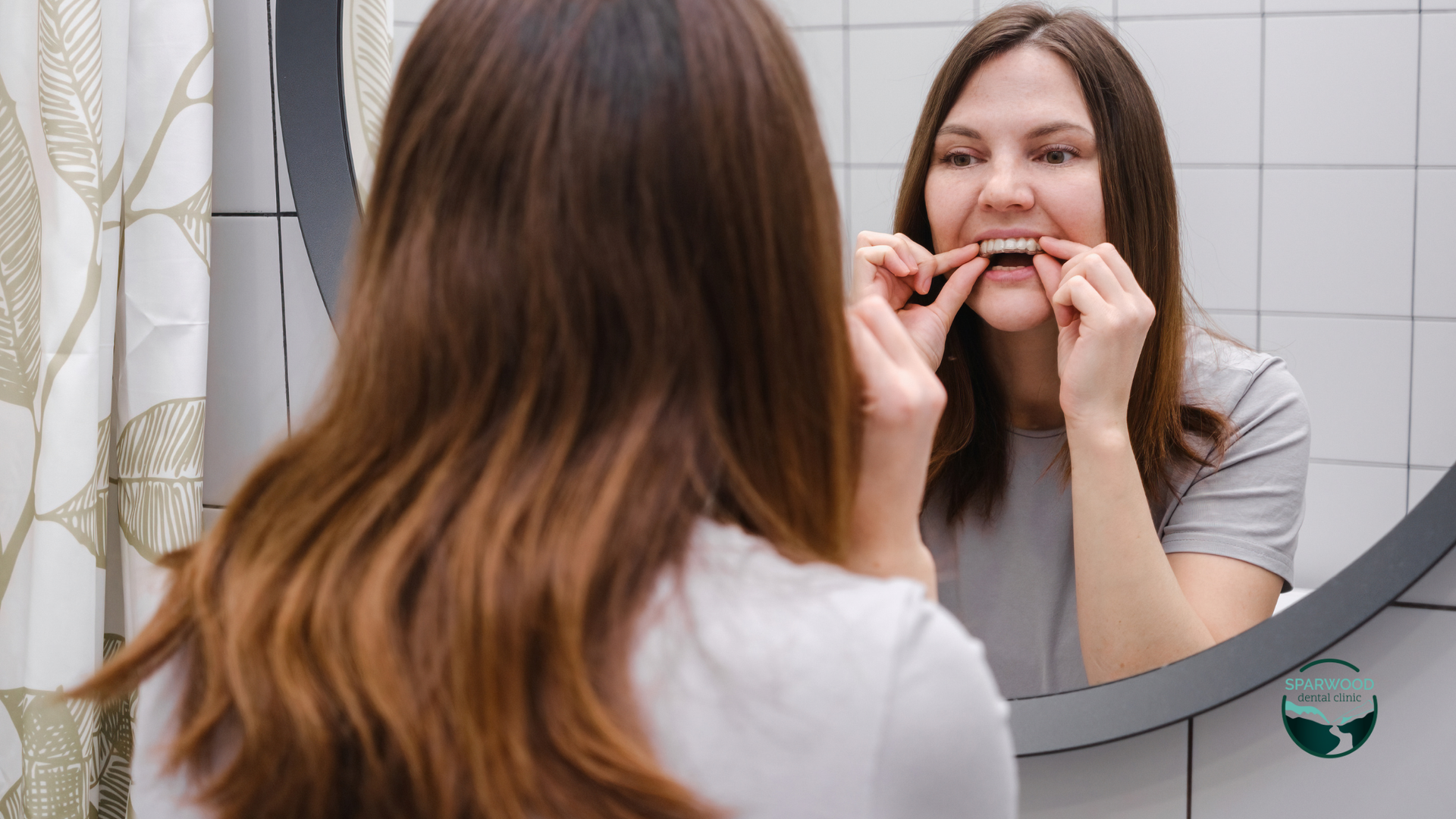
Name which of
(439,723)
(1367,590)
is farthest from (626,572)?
(1367,590)

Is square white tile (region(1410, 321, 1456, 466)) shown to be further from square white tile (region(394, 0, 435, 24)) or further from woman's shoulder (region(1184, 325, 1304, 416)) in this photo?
square white tile (region(394, 0, 435, 24))

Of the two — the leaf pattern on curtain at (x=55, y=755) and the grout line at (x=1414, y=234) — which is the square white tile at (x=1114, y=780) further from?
the leaf pattern on curtain at (x=55, y=755)

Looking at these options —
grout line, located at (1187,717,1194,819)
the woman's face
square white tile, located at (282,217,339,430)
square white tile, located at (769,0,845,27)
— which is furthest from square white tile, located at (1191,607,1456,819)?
square white tile, located at (282,217,339,430)

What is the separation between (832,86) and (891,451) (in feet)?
1.22

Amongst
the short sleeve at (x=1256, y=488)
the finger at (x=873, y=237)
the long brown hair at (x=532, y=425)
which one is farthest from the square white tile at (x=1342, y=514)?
the long brown hair at (x=532, y=425)

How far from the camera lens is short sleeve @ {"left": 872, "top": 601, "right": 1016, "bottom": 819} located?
359 millimetres

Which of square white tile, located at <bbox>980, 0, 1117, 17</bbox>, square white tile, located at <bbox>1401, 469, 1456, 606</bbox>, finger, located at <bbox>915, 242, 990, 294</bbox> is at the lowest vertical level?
square white tile, located at <bbox>1401, 469, 1456, 606</bbox>

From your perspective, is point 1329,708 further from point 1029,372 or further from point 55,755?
point 55,755

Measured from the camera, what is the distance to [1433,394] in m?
0.66

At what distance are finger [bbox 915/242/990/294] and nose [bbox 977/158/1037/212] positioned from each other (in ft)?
0.11

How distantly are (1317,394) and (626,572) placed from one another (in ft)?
1.77

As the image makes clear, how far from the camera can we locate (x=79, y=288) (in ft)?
2.41

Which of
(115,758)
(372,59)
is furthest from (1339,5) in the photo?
(115,758)

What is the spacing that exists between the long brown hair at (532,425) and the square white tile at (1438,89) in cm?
47
